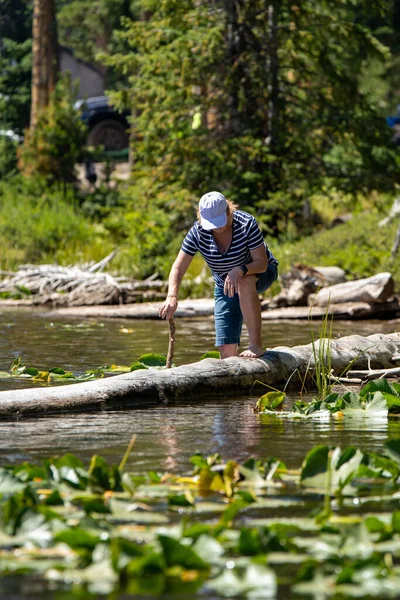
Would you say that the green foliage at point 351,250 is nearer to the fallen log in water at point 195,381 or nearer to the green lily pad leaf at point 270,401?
the fallen log in water at point 195,381

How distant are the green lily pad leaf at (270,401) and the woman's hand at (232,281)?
0.92m

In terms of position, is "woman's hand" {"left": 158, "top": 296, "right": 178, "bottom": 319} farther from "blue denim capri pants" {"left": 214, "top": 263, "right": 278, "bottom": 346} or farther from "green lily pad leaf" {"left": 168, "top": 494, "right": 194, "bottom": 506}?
"green lily pad leaf" {"left": 168, "top": 494, "right": 194, "bottom": 506}

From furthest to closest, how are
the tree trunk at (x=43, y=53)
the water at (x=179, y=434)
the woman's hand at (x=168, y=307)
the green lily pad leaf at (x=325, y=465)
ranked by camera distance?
the tree trunk at (x=43, y=53) < the woman's hand at (x=168, y=307) < the water at (x=179, y=434) < the green lily pad leaf at (x=325, y=465)

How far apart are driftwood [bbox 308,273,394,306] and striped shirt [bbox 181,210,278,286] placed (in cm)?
649

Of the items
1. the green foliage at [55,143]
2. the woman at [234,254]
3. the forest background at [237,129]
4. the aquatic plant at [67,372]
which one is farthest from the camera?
the green foliage at [55,143]

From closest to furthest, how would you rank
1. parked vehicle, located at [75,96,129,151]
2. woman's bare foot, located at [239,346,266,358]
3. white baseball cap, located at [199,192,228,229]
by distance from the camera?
white baseball cap, located at [199,192,228,229]
woman's bare foot, located at [239,346,266,358]
parked vehicle, located at [75,96,129,151]

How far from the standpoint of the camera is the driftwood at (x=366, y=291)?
14922 mm

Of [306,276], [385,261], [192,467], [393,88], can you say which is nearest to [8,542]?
[192,467]

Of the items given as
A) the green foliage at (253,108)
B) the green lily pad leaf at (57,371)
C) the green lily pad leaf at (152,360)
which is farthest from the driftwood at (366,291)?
the green lily pad leaf at (57,371)

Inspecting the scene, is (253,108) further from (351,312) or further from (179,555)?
(179,555)

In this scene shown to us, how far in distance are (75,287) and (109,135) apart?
17.4m

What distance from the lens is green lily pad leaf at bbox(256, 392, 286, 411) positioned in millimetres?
7090

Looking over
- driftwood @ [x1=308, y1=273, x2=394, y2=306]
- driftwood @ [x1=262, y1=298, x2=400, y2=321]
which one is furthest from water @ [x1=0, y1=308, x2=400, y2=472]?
driftwood @ [x1=308, y1=273, x2=394, y2=306]

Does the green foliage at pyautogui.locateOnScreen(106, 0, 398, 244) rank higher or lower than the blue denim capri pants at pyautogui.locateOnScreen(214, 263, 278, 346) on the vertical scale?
higher
